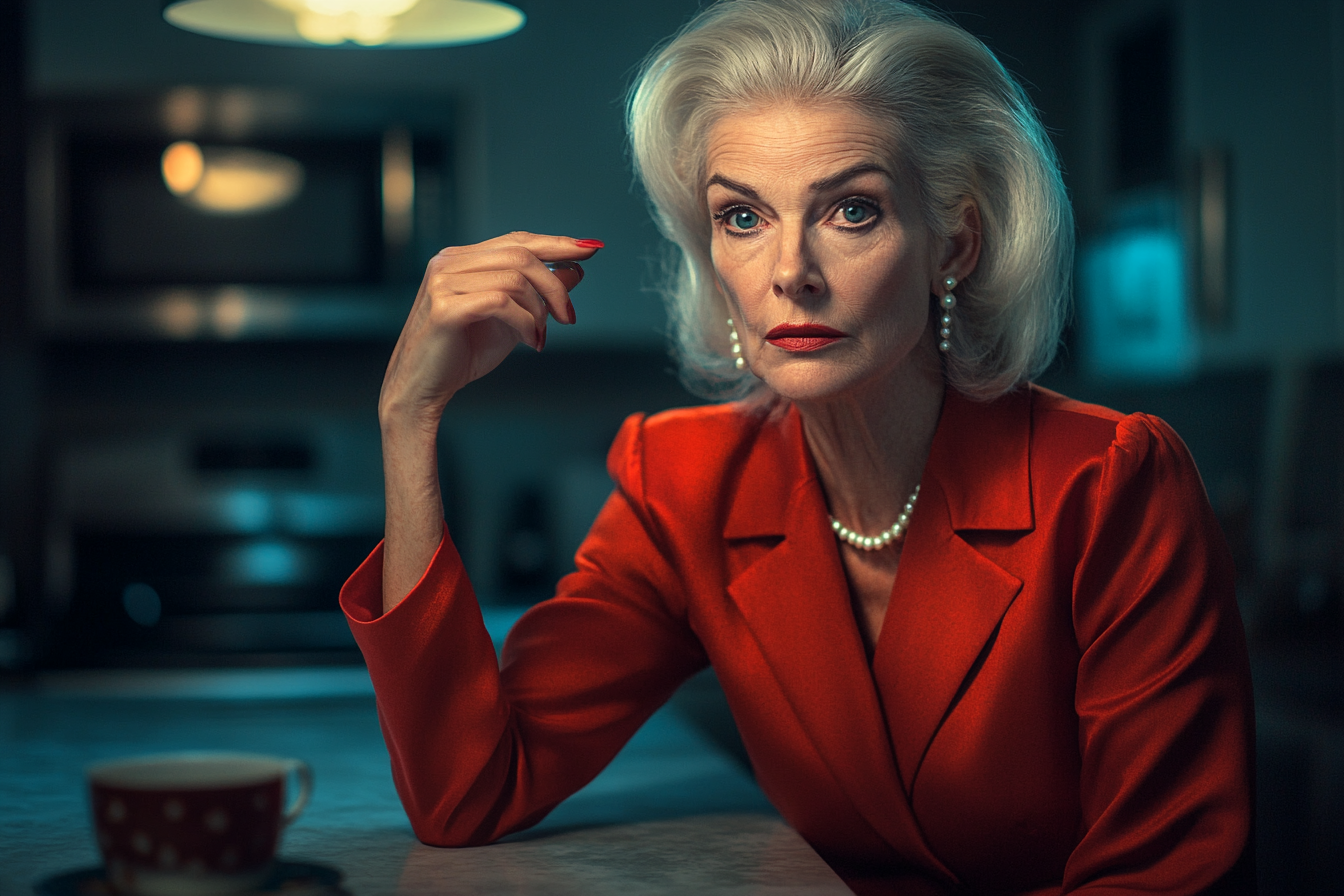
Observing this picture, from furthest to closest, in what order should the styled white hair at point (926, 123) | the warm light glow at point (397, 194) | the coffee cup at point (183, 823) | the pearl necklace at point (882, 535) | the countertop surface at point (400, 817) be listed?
the warm light glow at point (397, 194)
the pearl necklace at point (882, 535)
the styled white hair at point (926, 123)
the countertop surface at point (400, 817)
the coffee cup at point (183, 823)

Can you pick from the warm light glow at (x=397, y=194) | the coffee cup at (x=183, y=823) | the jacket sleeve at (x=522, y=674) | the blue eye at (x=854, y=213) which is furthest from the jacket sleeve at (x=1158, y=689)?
the warm light glow at (x=397, y=194)

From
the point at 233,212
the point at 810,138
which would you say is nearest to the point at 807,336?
the point at 810,138

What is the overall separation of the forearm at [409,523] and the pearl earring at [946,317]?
1.59 ft

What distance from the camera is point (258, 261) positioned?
8.29ft

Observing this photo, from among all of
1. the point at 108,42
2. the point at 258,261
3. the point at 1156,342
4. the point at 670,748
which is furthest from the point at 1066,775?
the point at 108,42

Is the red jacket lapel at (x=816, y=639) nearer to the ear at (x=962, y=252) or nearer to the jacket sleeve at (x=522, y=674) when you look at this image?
the jacket sleeve at (x=522, y=674)

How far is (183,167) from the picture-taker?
2.48m

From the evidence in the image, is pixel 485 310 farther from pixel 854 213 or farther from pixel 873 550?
pixel 873 550

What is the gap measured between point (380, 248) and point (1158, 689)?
192cm

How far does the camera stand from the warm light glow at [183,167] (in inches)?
97.3

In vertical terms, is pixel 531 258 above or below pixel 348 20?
below

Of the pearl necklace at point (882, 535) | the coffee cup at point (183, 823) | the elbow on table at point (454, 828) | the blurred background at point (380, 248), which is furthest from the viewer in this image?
the blurred background at point (380, 248)

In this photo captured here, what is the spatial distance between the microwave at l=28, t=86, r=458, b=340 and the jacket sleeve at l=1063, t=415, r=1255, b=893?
1763 mm

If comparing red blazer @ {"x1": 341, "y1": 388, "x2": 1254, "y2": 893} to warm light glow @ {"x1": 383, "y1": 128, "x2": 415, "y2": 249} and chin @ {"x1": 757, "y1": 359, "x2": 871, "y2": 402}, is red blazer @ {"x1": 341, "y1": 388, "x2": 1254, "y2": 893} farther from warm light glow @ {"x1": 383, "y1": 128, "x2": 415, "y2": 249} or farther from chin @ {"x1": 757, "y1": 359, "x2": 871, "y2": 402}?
warm light glow @ {"x1": 383, "y1": 128, "x2": 415, "y2": 249}
